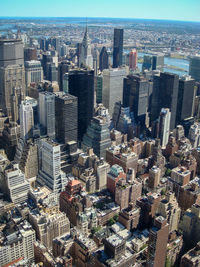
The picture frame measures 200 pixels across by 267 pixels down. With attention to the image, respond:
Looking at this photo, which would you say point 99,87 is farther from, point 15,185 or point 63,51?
point 63,51

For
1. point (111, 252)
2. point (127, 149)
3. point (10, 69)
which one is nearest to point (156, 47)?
point (10, 69)

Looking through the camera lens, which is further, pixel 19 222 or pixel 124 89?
pixel 124 89

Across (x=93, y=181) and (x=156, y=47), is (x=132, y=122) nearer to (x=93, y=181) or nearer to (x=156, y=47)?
(x=93, y=181)

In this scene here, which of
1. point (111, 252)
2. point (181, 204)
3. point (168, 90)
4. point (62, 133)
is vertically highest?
point (168, 90)

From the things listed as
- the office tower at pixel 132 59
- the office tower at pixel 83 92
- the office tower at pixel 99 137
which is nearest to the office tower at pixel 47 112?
the office tower at pixel 83 92

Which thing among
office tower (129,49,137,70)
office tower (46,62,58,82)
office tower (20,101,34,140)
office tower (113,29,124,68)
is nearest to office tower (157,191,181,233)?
office tower (20,101,34,140)

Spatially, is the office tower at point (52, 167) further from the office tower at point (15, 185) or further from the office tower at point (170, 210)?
the office tower at point (170, 210)

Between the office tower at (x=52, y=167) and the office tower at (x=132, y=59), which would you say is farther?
the office tower at (x=132, y=59)
